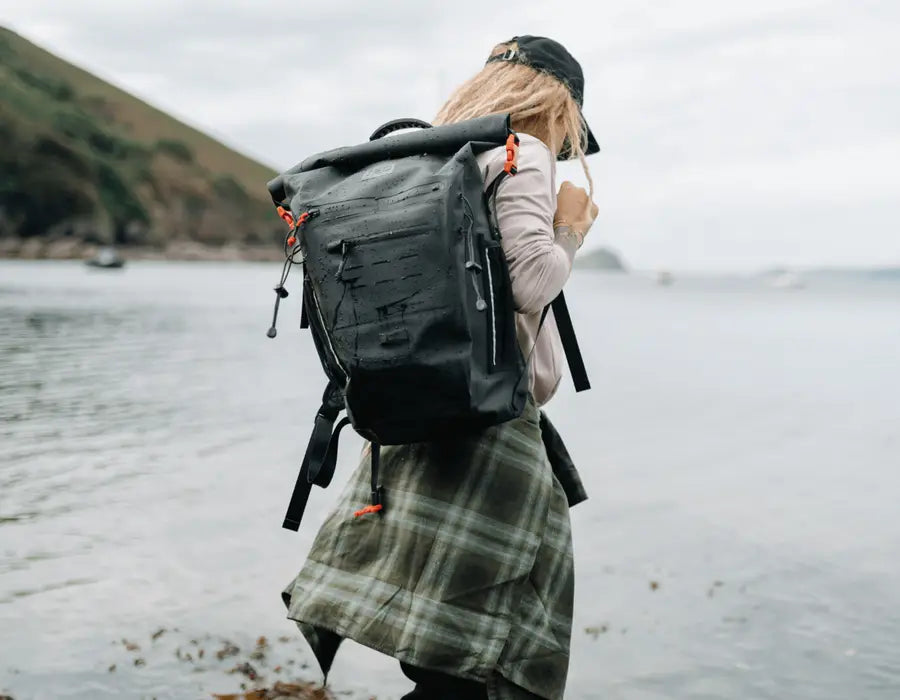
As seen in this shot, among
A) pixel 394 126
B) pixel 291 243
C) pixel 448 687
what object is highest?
pixel 394 126

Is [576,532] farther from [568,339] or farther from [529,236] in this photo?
[529,236]

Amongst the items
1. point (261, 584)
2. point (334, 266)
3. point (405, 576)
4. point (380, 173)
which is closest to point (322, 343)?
point (334, 266)

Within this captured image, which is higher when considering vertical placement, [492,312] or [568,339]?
[492,312]

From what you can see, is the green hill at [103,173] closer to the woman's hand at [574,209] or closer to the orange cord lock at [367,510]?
the orange cord lock at [367,510]

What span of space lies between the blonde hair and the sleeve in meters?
0.18

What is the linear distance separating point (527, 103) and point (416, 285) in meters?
0.63

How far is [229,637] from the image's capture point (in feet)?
16.9

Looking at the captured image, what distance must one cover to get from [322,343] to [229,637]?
3.13 m

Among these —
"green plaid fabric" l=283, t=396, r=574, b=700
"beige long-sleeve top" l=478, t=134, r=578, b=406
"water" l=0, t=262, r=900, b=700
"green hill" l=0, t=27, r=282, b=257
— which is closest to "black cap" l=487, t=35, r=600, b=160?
"beige long-sleeve top" l=478, t=134, r=578, b=406

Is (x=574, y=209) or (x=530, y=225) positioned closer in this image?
Result: (x=530, y=225)

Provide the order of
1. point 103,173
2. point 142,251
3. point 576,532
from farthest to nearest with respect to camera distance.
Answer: point 142,251 < point 103,173 < point 576,532

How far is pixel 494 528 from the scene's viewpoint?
8.15ft

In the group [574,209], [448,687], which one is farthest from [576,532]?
[574,209]

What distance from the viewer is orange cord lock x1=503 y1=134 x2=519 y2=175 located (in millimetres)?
2309
